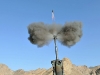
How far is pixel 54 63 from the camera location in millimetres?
22297

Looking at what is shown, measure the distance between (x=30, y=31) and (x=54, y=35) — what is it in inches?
110

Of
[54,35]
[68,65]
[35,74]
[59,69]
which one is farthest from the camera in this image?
[35,74]

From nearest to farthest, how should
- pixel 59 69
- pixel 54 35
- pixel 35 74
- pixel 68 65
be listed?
pixel 59 69, pixel 54 35, pixel 68 65, pixel 35 74

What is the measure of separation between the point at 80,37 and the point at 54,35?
3501mm

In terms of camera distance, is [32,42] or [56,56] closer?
[56,56]

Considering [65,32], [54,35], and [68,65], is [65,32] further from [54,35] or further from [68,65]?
[68,65]

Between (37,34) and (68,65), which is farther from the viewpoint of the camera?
(68,65)

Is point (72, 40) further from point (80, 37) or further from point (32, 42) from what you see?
point (32, 42)

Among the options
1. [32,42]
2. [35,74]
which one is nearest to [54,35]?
[32,42]

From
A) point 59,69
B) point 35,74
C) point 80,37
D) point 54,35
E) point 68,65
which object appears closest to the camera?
point 59,69

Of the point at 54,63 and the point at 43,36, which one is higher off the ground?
the point at 43,36

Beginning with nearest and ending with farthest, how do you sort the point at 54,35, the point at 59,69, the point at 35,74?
→ the point at 59,69
the point at 54,35
the point at 35,74

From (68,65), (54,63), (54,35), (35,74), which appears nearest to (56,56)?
(54,63)

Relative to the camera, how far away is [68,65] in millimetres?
166000
